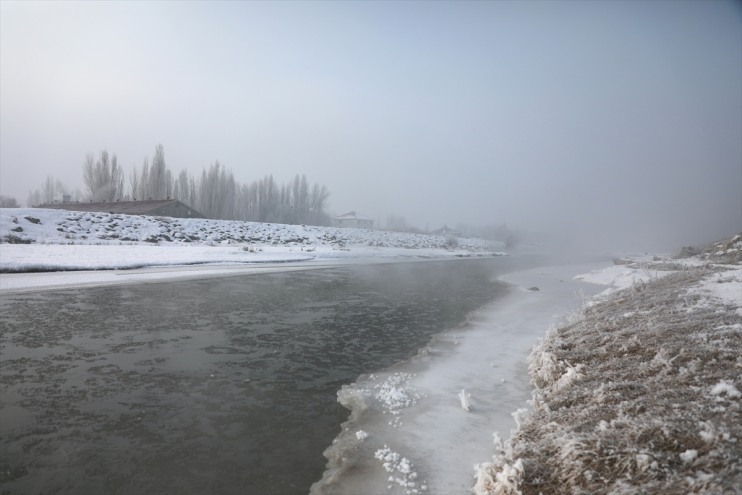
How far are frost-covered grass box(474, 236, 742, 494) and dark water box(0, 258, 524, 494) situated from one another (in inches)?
84.9

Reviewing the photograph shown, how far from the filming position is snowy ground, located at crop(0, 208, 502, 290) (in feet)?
53.8

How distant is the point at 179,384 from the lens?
229 inches

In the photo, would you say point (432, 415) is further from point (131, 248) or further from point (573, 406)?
point (131, 248)

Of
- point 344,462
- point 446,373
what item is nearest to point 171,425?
point 344,462

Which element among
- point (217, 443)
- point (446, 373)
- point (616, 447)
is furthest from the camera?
point (446, 373)

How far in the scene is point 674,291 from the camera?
8.27m

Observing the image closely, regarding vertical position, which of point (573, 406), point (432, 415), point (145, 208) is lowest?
point (432, 415)

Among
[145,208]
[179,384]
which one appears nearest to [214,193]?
[145,208]

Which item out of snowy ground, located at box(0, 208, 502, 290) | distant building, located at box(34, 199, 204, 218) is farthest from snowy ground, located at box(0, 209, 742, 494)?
distant building, located at box(34, 199, 204, 218)

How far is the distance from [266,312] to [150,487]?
7.78 metres

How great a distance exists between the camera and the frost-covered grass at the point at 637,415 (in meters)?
2.72

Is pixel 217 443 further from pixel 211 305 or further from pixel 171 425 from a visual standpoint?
pixel 211 305

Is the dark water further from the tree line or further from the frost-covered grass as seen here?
the tree line

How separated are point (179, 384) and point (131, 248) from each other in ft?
75.7
